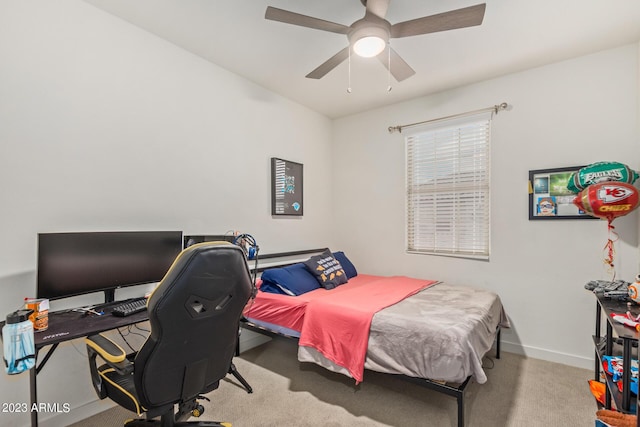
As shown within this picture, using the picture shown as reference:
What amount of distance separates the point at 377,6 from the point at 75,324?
2.53 metres

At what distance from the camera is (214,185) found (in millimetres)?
3043

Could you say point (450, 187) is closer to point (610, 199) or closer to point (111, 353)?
point (610, 199)

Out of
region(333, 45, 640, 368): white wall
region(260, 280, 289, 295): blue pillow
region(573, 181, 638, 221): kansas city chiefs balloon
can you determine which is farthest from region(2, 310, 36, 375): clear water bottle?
region(573, 181, 638, 221): kansas city chiefs balloon

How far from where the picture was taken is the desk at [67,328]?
5.09 feet

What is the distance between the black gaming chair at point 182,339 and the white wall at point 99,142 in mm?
896

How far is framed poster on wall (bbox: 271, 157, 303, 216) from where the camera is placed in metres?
3.63

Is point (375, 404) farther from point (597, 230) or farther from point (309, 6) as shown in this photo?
point (309, 6)

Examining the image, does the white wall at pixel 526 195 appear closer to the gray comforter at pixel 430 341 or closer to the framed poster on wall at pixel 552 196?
Result: the framed poster on wall at pixel 552 196

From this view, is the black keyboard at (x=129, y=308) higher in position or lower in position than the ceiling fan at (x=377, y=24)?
lower

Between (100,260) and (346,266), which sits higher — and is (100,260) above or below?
above

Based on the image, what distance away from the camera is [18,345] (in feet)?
4.70

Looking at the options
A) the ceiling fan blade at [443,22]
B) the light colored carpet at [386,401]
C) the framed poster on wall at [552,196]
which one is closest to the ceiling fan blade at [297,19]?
the ceiling fan blade at [443,22]

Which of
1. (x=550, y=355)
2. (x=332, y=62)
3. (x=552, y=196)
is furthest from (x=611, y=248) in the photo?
(x=332, y=62)

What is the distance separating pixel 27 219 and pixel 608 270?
175 inches
